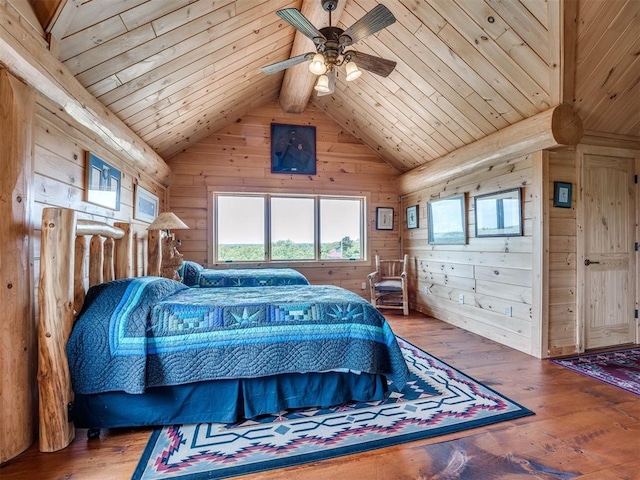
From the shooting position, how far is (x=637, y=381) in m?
2.57

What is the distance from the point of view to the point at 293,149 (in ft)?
17.2

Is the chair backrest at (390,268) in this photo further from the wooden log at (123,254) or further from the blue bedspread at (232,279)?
the wooden log at (123,254)

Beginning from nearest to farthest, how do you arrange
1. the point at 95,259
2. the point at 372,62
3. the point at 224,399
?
the point at 224,399 → the point at 95,259 → the point at 372,62

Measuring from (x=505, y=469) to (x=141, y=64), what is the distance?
3.49m

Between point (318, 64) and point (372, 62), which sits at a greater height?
point (372, 62)

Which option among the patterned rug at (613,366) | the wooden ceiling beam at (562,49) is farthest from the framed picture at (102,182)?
the patterned rug at (613,366)

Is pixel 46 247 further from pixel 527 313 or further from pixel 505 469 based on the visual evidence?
pixel 527 313

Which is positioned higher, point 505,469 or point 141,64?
point 141,64

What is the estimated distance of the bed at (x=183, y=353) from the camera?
174cm

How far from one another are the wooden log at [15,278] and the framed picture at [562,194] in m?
4.20

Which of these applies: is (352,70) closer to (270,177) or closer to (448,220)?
(448,220)

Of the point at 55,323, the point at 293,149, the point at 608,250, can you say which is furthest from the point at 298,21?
the point at 608,250

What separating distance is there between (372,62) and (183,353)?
259cm

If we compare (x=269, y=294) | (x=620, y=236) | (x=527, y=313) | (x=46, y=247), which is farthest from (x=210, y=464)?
(x=620, y=236)
